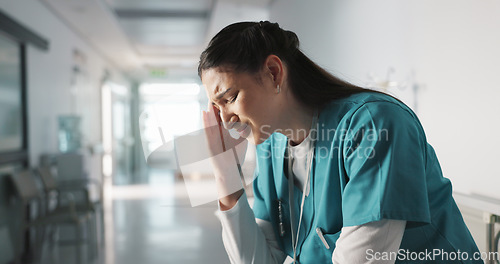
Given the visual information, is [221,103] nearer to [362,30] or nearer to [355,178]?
[355,178]

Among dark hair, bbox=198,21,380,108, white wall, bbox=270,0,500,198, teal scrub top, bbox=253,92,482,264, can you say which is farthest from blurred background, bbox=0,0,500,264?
teal scrub top, bbox=253,92,482,264

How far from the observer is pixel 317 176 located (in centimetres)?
94

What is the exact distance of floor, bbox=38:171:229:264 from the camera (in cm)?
375

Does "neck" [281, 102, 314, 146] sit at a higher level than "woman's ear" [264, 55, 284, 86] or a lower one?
lower

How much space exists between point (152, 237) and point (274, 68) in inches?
155

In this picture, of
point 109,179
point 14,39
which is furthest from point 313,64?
point 109,179

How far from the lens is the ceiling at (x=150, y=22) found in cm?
571

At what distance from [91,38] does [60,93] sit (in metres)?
2.10

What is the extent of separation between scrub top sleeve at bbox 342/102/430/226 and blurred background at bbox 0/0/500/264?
14.0 inches

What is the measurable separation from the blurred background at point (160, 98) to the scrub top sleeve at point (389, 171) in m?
0.36

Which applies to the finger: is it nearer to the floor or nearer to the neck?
the neck

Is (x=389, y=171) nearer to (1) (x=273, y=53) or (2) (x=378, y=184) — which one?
(2) (x=378, y=184)

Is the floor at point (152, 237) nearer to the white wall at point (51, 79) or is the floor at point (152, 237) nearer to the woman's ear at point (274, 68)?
the white wall at point (51, 79)

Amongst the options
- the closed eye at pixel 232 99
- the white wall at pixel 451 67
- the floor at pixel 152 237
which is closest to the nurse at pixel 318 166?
the closed eye at pixel 232 99
